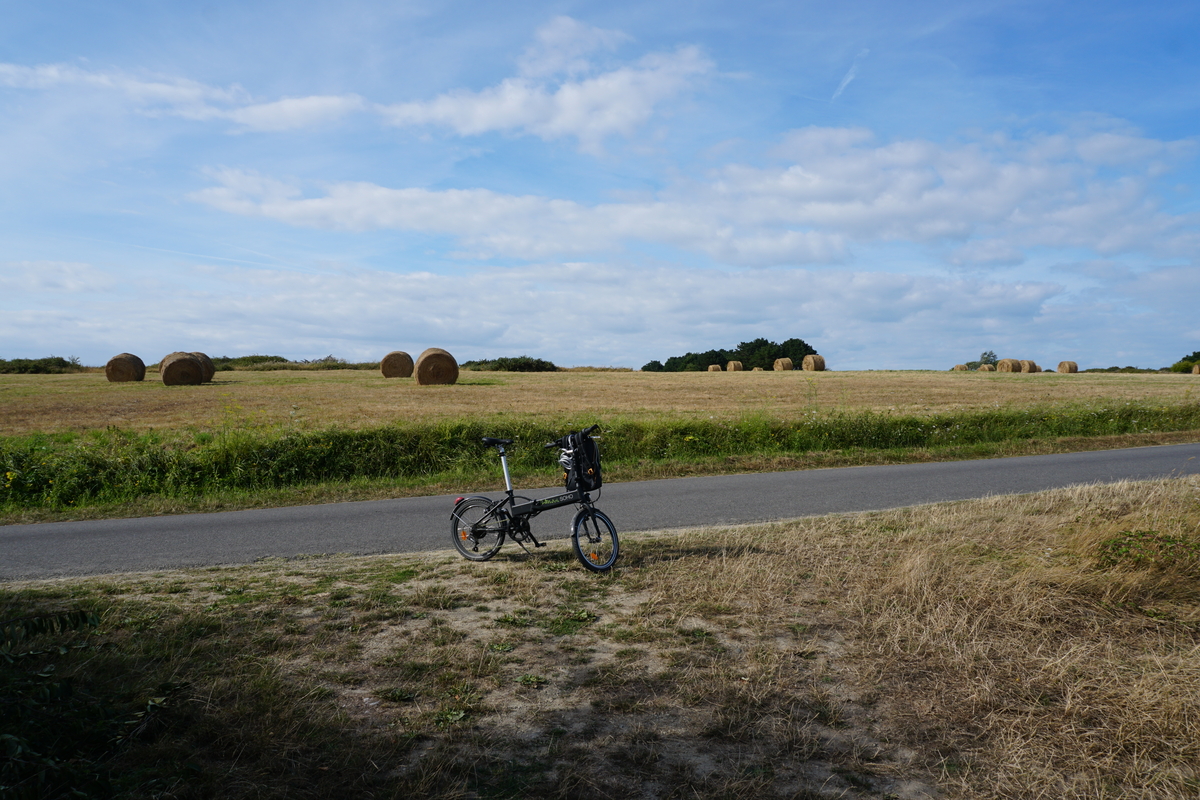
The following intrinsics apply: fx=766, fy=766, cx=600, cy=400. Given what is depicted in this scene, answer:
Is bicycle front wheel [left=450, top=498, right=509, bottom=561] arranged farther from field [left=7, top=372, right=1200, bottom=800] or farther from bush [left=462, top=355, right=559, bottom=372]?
bush [left=462, top=355, right=559, bottom=372]

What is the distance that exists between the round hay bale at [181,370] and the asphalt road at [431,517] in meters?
30.6

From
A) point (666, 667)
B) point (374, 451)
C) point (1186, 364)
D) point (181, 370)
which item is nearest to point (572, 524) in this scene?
point (666, 667)

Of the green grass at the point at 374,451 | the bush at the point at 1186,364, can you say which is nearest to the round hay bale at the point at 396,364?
the green grass at the point at 374,451

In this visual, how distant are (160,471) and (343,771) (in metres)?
12.0

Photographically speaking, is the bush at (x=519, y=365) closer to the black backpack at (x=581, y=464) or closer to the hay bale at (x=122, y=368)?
the hay bale at (x=122, y=368)

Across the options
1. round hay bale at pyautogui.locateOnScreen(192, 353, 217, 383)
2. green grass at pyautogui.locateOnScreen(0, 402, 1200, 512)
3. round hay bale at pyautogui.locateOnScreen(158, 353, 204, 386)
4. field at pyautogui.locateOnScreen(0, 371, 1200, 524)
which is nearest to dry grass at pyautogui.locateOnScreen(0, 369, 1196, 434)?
field at pyautogui.locateOnScreen(0, 371, 1200, 524)

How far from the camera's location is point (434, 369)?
38688mm

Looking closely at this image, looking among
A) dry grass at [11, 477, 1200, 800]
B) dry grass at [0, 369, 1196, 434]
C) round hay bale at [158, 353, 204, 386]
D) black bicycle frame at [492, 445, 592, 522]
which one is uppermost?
round hay bale at [158, 353, 204, 386]

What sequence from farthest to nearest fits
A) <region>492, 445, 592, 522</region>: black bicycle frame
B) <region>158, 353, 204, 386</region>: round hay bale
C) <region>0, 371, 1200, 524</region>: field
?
<region>158, 353, 204, 386</region>: round hay bale
<region>0, 371, 1200, 524</region>: field
<region>492, 445, 592, 522</region>: black bicycle frame

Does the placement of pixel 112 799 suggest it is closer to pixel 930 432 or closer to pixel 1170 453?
pixel 930 432

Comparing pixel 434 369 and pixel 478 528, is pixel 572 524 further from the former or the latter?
pixel 434 369

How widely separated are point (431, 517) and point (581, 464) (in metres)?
3.91

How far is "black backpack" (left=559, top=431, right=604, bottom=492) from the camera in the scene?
7.39 m

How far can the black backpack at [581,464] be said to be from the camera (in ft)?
24.2
